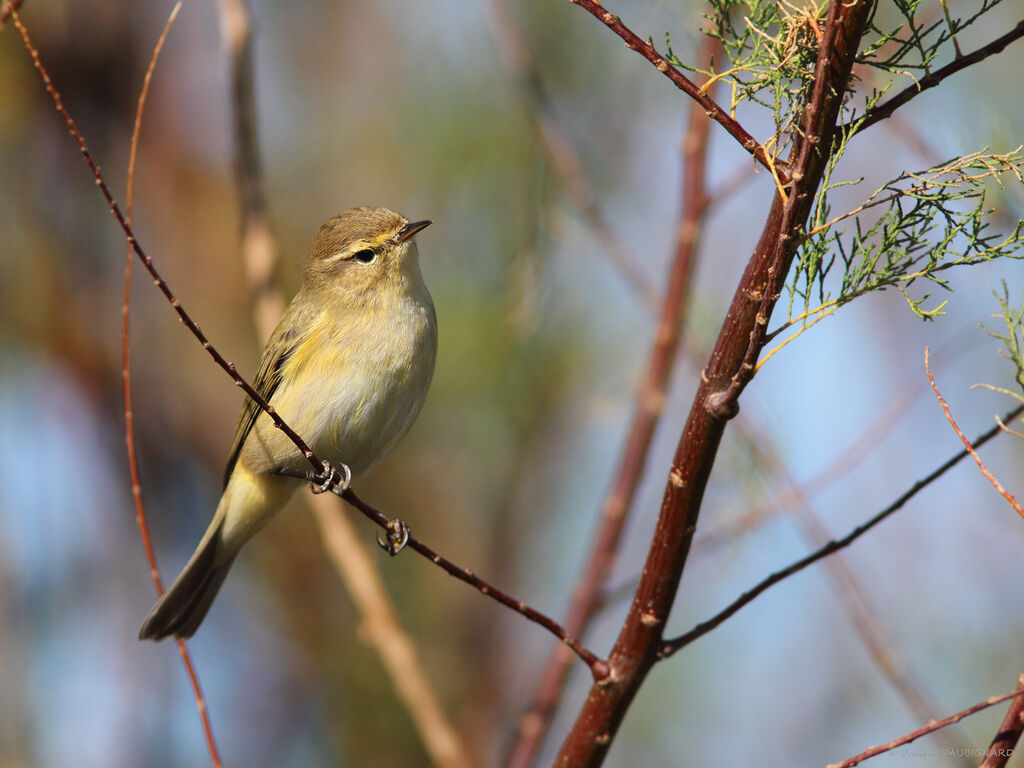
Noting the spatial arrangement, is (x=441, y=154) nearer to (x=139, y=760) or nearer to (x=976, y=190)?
(x=139, y=760)

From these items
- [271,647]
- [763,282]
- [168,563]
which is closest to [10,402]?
[168,563]

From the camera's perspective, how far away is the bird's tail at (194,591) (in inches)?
157

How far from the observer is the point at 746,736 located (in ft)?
18.8

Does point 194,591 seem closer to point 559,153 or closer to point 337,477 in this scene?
point 337,477

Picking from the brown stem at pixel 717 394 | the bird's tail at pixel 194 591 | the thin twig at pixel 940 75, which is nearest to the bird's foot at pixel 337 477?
the bird's tail at pixel 194 591

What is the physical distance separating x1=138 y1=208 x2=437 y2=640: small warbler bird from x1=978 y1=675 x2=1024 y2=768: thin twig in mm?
2207

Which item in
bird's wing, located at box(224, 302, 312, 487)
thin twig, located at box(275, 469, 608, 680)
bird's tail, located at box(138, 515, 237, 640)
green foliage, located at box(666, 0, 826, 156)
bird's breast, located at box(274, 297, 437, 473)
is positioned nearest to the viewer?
green foliage, located at box(666, 0, 826, 156)

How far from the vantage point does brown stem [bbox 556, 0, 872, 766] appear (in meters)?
1.86

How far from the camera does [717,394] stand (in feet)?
6.75

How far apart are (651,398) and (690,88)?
1867 millimetres

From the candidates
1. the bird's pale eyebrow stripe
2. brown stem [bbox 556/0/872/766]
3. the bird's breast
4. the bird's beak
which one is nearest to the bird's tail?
the bird's breast

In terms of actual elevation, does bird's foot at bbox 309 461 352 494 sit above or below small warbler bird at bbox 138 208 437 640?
below

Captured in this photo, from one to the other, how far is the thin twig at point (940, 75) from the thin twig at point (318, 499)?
269cm

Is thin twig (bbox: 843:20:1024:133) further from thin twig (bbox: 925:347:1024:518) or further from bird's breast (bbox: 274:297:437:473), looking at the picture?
bird's breast (bbox: 274:297:437:473)
